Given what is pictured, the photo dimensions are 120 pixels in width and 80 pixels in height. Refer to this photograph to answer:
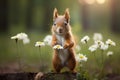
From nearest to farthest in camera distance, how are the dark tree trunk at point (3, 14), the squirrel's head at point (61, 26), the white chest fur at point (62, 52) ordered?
the squirrel's head at point (61, 26), the white chest fur at point (62, 52), the dark tree trunk at point (3, 14)

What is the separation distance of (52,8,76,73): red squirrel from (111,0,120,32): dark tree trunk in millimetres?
13335

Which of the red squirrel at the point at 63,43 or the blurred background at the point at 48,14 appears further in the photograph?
the blurred background at the point at 48,14

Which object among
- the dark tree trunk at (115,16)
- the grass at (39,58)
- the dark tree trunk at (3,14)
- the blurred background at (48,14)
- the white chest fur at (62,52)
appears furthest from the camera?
the dark tree trunk at (115,16)

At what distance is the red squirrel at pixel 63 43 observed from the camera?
623 centimetres

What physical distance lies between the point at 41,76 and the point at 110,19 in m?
16.0

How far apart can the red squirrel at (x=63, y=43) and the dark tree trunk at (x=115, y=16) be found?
1334cm

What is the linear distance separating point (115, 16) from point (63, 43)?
49.0ft

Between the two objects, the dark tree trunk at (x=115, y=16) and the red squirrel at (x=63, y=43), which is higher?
the dark tree trunk at (x=115, y=16)

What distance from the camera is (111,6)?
67.2 feet

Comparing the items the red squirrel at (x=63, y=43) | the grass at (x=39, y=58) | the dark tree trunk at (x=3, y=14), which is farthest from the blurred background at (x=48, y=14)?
the red squirrel at (x=63, y=43)

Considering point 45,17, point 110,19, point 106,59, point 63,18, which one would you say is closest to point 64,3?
point 45,17

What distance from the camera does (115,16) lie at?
21.0m

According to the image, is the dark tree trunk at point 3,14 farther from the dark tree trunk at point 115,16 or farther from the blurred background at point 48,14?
the dark tree trunk at point 115,16

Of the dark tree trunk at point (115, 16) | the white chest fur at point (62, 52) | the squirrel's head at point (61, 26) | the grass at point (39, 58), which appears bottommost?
the white chest fur at point (62, 52)
